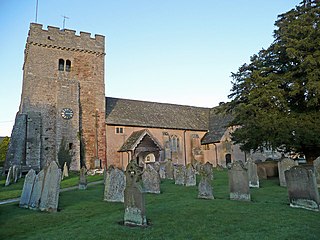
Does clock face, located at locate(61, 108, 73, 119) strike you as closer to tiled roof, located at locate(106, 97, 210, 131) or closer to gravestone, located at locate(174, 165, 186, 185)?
tiled roof, located at locate(106, 97, 210, 131)

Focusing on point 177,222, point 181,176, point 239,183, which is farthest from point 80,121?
point 177,222

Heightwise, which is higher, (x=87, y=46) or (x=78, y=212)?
(x=87, y=46)

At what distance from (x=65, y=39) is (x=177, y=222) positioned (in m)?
27.6

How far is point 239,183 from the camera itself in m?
10.2

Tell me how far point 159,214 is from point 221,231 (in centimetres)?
230

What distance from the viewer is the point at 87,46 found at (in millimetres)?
30500

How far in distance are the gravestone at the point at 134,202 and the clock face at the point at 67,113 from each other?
21.6 metres

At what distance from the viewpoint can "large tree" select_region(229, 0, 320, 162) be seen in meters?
15.0

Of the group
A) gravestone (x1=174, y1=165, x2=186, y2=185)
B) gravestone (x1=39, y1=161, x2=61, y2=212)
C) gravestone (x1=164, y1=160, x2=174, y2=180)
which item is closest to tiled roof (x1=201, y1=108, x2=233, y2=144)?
gravestone (x1=164, y1=160, x2=174, y2=180)

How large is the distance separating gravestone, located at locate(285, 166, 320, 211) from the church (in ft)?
64.2

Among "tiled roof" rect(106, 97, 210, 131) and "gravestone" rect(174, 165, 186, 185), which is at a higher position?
"tiled roof" rect(106, 97, 210, 131)

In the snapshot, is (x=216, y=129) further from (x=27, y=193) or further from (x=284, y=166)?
(x=27, y=193)

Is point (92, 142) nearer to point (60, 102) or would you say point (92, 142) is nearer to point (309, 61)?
point (60, 102)

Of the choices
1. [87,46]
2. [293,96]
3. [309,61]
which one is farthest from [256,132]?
[87,46]
